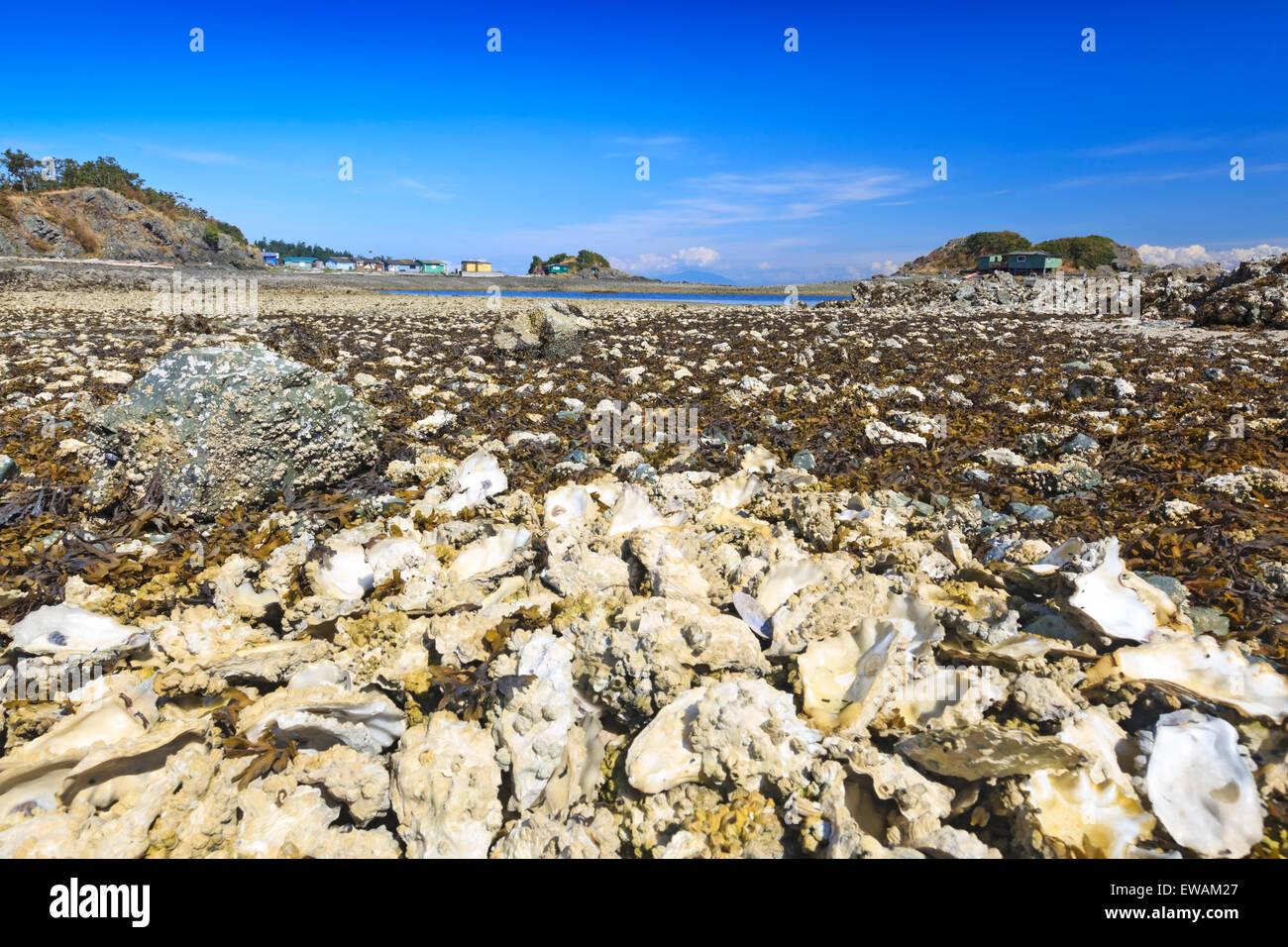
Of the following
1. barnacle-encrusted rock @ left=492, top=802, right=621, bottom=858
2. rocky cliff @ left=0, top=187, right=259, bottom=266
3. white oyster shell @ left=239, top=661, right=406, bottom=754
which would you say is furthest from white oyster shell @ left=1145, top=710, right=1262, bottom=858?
rocky cliff @ left=0, top=187, right=259, bottom=266

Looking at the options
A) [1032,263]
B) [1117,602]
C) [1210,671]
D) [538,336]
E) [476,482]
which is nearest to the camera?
[1210,671]

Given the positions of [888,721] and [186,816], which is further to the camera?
[888,721]

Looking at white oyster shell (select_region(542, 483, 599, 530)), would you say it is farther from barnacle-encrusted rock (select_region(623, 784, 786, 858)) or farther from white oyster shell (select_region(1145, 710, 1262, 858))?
white oyster shell (select_region(1145, 710, 1262, 858))

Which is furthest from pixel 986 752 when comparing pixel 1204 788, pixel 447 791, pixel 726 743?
pixel 447 791

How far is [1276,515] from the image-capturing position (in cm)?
343

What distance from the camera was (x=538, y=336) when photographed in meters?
10.0

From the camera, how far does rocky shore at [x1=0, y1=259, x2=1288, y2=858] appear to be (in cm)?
169

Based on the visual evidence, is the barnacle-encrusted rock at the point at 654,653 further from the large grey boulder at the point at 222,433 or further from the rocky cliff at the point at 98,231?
the rocky cliff at the point at 98,231

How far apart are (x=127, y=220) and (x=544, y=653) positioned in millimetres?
87205

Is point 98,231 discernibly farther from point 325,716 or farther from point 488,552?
point 325,716

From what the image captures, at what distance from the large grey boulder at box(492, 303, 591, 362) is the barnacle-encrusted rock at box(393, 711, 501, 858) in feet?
27.6

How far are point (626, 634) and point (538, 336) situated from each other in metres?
8.47

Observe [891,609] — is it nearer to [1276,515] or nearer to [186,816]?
[186,816]
